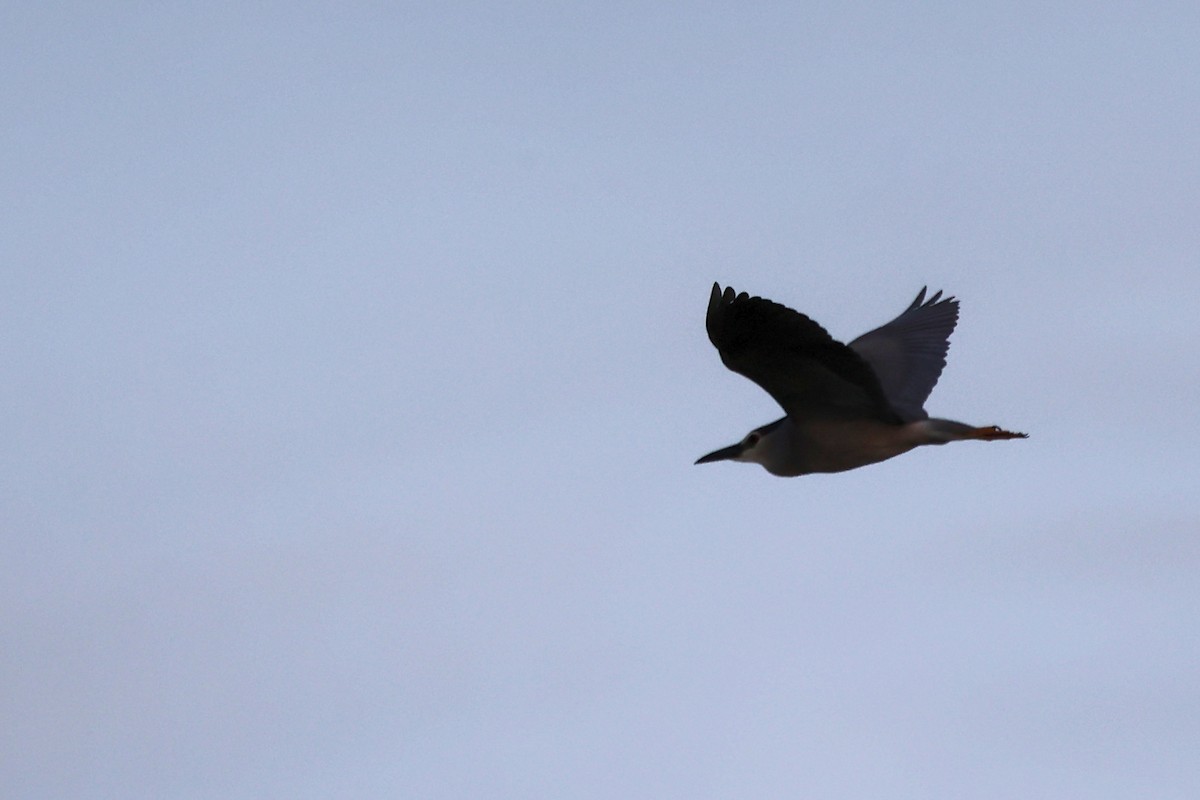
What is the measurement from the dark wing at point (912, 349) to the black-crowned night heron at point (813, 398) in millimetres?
34

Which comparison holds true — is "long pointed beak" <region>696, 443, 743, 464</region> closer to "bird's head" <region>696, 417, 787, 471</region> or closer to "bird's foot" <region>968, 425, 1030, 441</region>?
A: "bird's head" <region>696, 417, 787, 471</region>

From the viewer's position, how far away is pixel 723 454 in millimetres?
12953

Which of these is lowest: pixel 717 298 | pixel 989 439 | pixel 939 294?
pixel 989 439

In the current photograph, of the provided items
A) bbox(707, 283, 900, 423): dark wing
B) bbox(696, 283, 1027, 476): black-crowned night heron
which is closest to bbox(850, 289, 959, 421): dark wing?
bbox(696, 283, 1027, 476): black-crowned night heron

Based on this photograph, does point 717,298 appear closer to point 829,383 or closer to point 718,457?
point 829,383

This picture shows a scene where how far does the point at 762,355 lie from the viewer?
11492mm

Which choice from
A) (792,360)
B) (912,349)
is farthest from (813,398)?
(912,349)

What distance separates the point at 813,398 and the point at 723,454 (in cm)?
130

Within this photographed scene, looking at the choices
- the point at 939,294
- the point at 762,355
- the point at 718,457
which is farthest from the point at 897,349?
the point at 762,355

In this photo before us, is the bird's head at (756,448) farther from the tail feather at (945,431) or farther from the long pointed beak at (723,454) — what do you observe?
the tail feather at (945,431)

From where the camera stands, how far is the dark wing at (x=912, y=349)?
43.8 ft

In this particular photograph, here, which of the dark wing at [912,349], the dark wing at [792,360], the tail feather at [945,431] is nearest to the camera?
the dark wing at [792,360]

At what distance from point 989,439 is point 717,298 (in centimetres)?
→ 270

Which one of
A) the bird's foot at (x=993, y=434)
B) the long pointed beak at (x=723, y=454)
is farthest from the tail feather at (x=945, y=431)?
the long pointed beak at (x=723, y=454)
